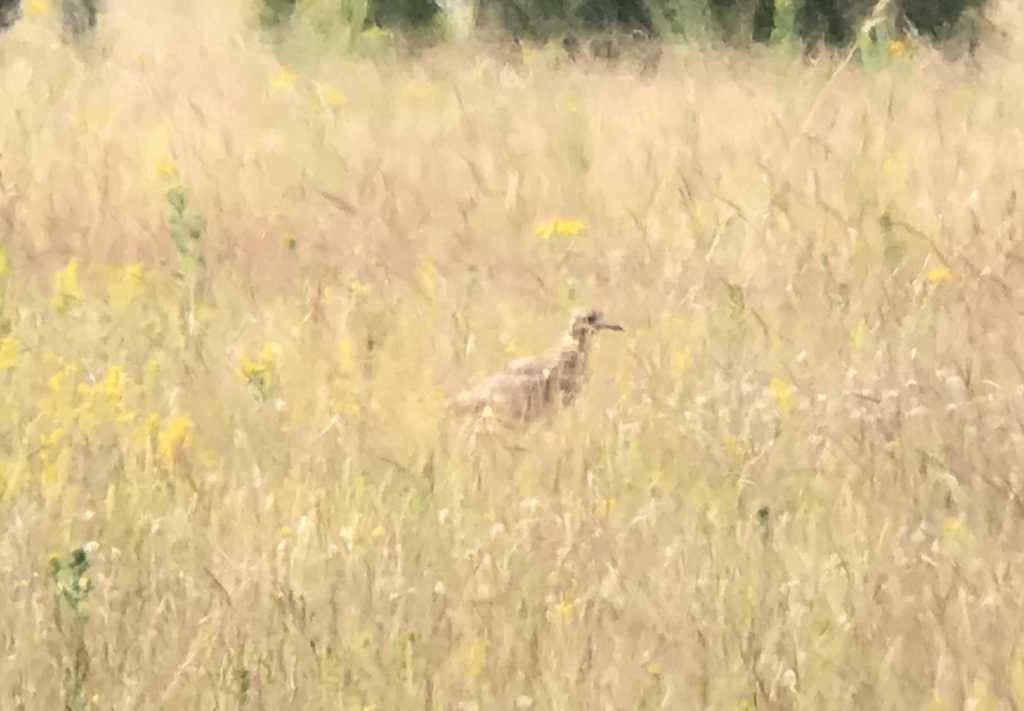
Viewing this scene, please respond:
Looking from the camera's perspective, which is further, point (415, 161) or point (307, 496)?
point (415, 161)

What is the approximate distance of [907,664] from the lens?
204 centimetres

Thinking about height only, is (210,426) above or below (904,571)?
below

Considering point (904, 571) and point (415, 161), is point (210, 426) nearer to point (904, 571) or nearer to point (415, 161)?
point (904, 571)

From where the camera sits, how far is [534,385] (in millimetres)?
3043

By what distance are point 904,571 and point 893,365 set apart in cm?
80

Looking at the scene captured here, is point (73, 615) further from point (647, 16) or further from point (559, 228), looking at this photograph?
point (647, 16)

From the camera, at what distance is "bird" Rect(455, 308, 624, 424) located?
9.66 ft

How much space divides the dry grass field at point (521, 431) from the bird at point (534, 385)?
91mm

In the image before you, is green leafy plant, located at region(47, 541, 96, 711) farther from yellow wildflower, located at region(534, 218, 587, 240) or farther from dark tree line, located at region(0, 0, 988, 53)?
dark tree line, located at region(0, 0, 988, 53)

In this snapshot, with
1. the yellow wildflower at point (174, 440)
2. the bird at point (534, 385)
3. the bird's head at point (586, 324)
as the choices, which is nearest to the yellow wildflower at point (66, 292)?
the yellow wildflower at point (174, 440)

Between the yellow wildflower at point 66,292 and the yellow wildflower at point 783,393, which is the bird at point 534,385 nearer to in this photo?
the yellow wildflower at point 783,393

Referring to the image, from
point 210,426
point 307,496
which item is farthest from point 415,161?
point 307,496

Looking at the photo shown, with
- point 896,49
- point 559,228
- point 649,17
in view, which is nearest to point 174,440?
point 559,228

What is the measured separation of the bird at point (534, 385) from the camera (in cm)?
294
